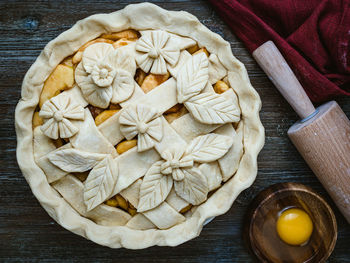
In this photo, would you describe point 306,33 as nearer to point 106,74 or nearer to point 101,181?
point 106,74

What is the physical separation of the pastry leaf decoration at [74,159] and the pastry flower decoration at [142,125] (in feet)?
0.44

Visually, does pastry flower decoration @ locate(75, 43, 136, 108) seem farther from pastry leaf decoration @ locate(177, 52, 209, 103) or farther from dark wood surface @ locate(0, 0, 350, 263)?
dark wood surface @ locate(0, 0, 350, 263)

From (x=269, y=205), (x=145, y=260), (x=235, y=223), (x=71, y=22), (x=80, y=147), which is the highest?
(x=71, y=22)

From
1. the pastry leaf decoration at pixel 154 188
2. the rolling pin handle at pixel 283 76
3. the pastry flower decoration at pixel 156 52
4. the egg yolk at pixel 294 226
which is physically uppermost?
the pastry flower decoration at pixel 156 52

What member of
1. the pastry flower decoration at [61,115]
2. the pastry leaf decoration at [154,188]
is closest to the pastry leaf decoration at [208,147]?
the pastry leaf decoration at [154,188]

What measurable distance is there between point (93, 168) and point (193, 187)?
37 cm

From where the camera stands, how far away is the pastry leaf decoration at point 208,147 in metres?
1.40

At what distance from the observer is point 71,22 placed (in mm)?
1767

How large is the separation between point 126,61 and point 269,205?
34.7 inches

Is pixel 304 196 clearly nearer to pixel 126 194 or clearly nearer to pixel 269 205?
pixel 269 205

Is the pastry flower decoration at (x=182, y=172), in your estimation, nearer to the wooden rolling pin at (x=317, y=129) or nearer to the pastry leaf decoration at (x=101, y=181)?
the pastry leaf decoration at (x=101, y=181)

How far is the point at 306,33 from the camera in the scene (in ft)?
5.57

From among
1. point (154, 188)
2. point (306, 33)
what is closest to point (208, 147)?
point (154, 188)

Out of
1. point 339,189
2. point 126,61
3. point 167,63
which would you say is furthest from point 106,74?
point 339,189
